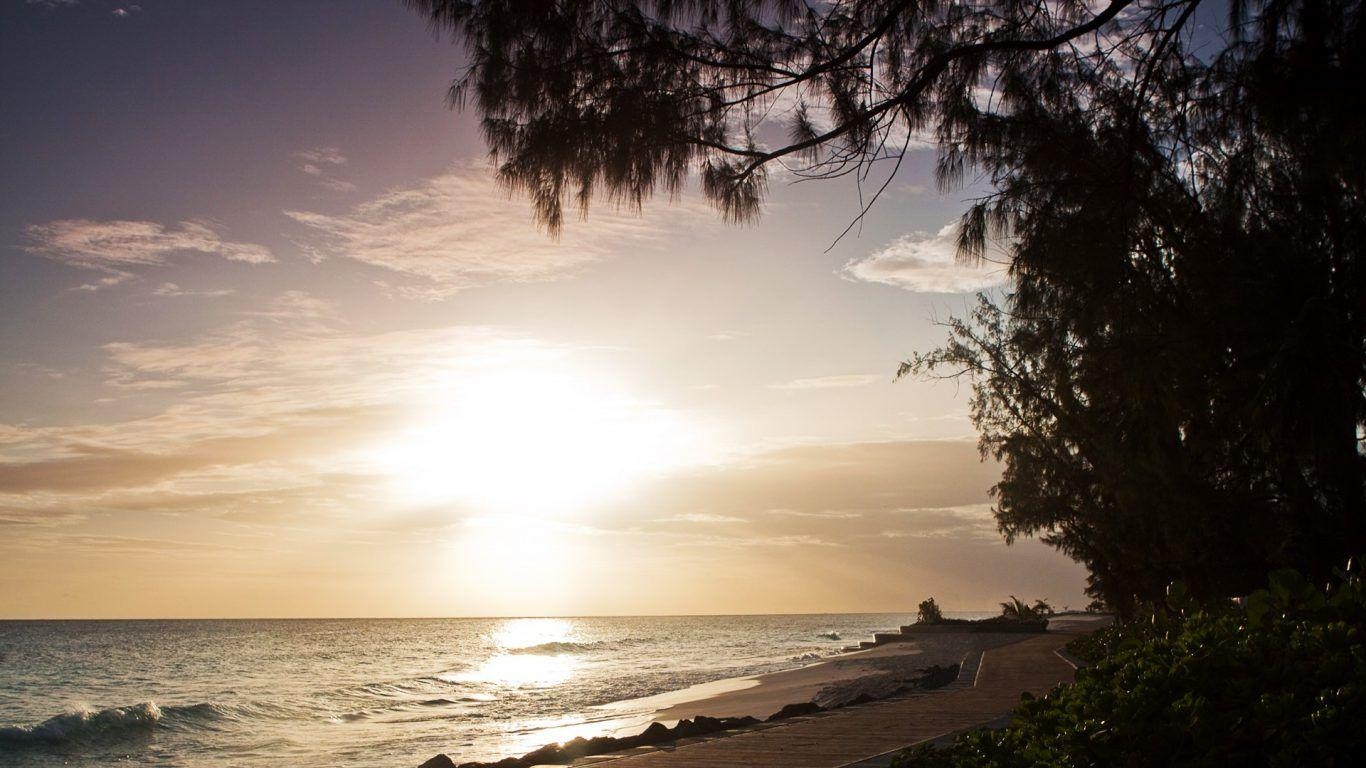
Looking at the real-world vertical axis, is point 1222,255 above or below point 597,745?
above

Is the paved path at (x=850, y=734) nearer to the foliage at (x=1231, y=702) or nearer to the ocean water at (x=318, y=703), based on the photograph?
the foliage at (x=1231, y=702)

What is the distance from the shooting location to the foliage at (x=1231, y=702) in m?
2.45

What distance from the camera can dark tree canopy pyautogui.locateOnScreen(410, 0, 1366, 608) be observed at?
6270 millimetres

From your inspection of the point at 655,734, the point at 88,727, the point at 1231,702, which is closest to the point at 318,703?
the point at 88,727

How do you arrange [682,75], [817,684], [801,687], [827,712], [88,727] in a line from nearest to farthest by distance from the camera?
[682,75], [827,712], [88,727], [801,687], [817,684]

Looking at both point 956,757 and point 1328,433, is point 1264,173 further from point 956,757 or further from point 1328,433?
point 956,757

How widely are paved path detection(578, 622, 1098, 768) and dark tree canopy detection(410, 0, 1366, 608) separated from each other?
3206 millimetres

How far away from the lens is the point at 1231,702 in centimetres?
282

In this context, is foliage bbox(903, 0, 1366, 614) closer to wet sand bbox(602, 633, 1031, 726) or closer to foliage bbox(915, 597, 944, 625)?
wet sand bbox(602, 633, 1031, 726)

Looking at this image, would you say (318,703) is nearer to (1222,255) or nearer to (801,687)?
(801,687)

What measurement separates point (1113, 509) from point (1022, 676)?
6.05m

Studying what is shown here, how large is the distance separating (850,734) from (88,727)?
20.0 m

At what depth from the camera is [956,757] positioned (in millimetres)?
3971

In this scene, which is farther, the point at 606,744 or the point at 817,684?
the point at 817,684
